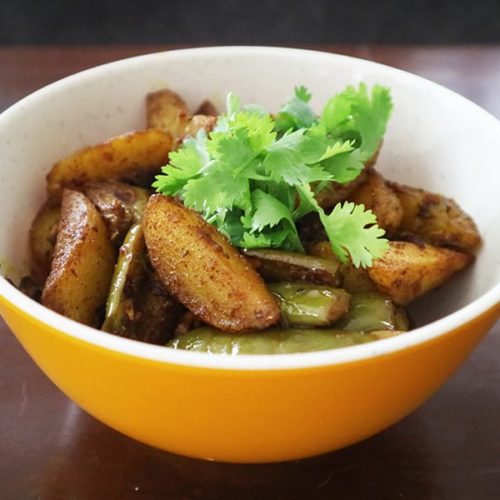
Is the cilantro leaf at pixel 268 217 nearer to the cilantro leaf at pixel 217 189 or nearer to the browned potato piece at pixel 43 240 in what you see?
the cilantro leaf at pixel 217 189

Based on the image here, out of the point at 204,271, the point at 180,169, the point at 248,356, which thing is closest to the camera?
the point at 248,356

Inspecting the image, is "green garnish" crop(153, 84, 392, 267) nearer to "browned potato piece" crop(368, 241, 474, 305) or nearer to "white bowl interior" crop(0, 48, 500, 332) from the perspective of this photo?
"browned potato piece" crop(368, 241, 474, 305)

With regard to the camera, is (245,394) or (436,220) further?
(436,220)

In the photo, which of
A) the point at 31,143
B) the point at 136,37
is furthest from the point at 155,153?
the point at 136,37

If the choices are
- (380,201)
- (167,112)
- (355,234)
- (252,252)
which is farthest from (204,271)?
(167,112)

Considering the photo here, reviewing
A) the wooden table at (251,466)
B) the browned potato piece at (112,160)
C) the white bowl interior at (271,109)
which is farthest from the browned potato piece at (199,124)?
the wooden table at (251,466)

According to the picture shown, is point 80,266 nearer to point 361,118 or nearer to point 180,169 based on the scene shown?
point 180,169

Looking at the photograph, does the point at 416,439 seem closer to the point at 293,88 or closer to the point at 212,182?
the point at 212,182
